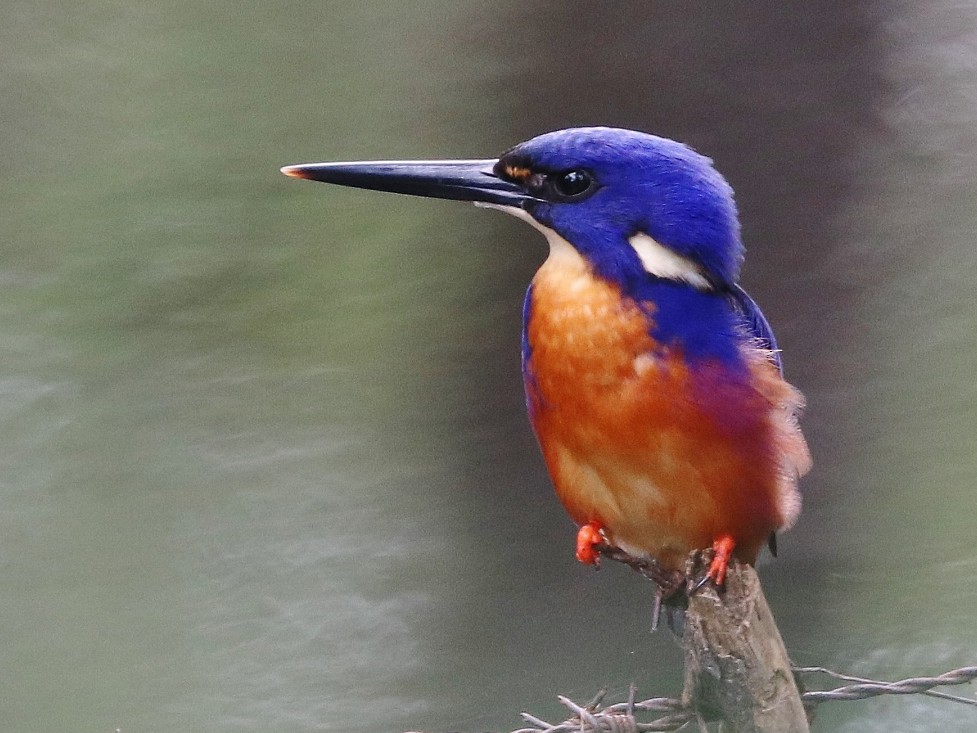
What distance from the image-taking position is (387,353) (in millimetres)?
2906

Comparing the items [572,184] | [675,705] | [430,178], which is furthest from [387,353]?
[675,705]

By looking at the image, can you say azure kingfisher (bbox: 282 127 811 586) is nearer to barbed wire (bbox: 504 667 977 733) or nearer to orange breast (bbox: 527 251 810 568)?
orange breast (bbox: 527 251 810 568)

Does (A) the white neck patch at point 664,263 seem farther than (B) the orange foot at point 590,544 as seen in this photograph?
No

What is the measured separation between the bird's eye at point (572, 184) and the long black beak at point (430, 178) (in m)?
0.05

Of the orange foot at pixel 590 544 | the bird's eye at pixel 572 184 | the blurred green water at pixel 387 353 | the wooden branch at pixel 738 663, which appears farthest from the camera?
the blurred green water at pixel 387 353

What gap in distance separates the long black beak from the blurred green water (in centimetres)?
79

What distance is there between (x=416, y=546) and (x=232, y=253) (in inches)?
33.5

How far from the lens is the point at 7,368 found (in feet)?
10.1

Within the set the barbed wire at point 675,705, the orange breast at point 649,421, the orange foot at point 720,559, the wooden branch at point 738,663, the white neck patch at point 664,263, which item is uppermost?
the white neck patch at point 664,263

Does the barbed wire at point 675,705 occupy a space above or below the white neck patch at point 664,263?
below

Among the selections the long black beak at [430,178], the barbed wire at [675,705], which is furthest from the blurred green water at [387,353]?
the barbed wire at [675,705]

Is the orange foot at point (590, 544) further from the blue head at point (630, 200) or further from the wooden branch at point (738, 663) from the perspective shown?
the blue head at point (630, 200)

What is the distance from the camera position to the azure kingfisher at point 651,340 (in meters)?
1.55

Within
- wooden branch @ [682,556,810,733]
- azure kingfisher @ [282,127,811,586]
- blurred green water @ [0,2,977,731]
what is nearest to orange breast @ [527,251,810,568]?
azure kingfisher @ [282,127,811,586]
